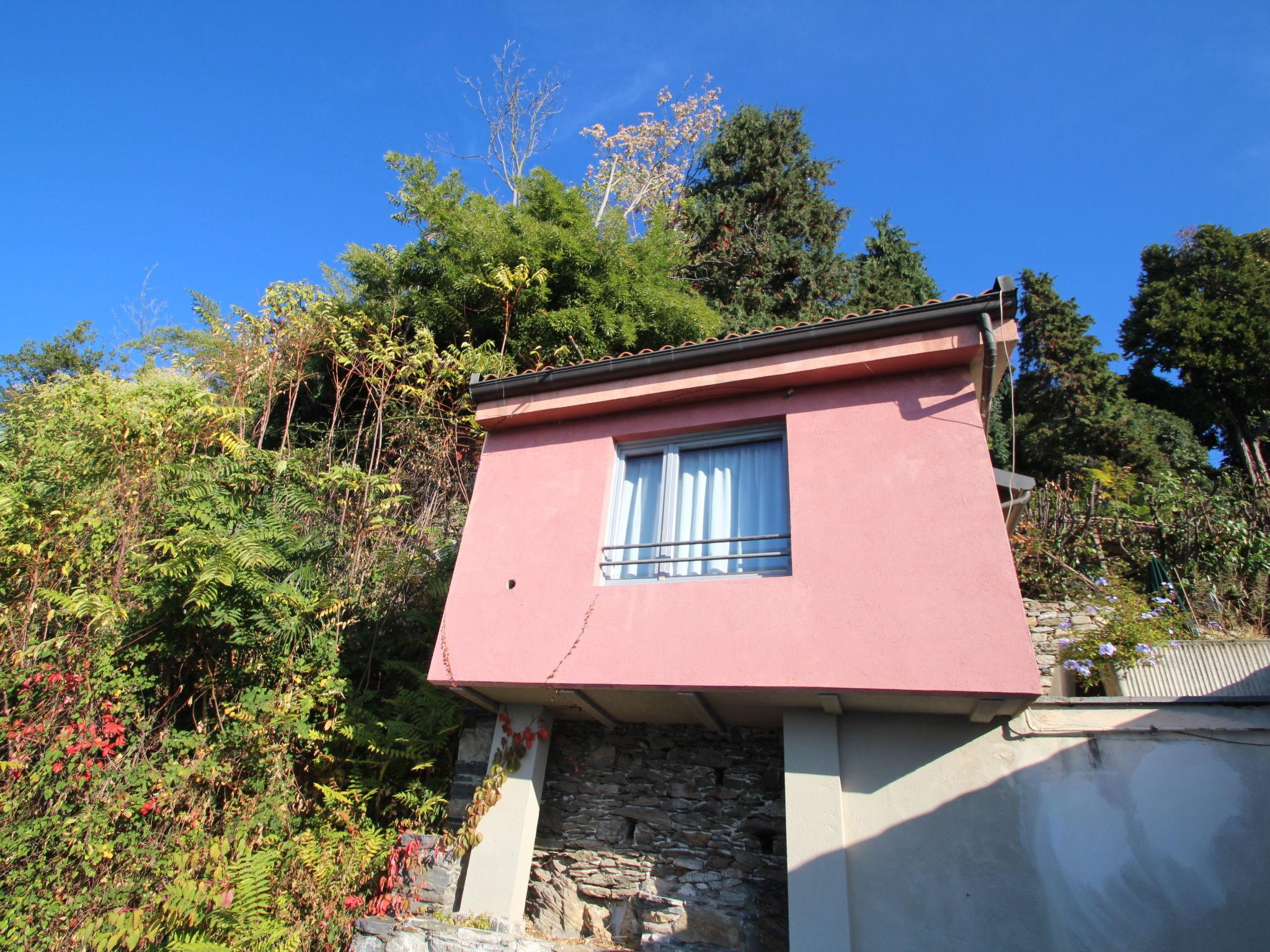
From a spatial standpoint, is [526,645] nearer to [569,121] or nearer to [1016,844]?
[1016,844]

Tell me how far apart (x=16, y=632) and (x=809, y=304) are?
13.8 m

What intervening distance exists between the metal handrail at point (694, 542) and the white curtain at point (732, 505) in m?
0.04

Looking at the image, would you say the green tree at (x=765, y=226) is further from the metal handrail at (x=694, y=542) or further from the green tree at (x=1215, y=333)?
the green tree at (x=1215, y=333)

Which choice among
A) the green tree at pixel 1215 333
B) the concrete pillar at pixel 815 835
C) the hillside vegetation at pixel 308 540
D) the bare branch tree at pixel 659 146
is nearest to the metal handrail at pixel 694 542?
the concrete pillar at pixel 815 835

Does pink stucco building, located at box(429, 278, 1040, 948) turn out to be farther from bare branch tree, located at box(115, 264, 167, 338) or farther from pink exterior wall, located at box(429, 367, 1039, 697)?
bare branch tree, located at box(115, 264, 167, 338)

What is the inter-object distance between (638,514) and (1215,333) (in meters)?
18.1

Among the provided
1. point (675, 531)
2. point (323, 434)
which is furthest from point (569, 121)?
point (675, 531)

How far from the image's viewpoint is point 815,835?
485 centimetres

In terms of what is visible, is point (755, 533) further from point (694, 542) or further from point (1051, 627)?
point (1051, 627)

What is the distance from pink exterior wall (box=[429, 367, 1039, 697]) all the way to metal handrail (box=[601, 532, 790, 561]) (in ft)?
0.46

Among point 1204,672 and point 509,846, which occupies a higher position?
point 1204,672

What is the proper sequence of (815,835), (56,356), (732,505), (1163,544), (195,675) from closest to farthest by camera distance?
(815,835)
(732,505)
(195,675)
(1163,544)
(56,356)

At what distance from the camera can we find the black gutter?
5574mm

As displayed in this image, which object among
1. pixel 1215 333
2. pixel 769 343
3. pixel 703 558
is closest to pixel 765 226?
pixel 769 343
